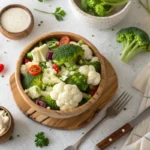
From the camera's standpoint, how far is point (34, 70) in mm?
1436

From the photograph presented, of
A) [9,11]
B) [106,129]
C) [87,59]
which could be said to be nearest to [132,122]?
[106,129]

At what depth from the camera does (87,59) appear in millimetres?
1477

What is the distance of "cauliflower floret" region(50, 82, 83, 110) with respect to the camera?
4.54 feet

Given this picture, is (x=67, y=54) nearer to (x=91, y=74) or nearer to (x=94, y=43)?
(x=91, y=74)

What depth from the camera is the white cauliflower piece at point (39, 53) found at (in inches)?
57.4

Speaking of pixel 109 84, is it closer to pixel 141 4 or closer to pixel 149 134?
pixel 149 134

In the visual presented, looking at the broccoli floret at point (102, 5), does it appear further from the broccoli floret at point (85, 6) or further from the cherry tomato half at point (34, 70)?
the cherry tomato half at point (34, 70)

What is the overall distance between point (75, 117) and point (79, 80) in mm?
146

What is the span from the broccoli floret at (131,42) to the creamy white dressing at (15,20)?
35 cm

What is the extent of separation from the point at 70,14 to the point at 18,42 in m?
0.23

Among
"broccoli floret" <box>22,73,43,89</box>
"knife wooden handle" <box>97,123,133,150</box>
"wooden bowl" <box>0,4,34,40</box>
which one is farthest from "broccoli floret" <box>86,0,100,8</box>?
"knife wooden handle" <box>97,123,133,150</box>

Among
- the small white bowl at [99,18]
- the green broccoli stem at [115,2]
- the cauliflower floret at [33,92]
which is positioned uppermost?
the green broccoli stem at [115,2]

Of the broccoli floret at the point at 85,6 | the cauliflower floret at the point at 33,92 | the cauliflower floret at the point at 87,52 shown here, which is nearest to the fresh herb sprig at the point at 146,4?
the broccoli floret at the point at 85,6

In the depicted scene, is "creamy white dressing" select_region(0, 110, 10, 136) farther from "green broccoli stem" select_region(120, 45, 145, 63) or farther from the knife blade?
"green broccoli stem" select_region(120, 45, 145, 63)
